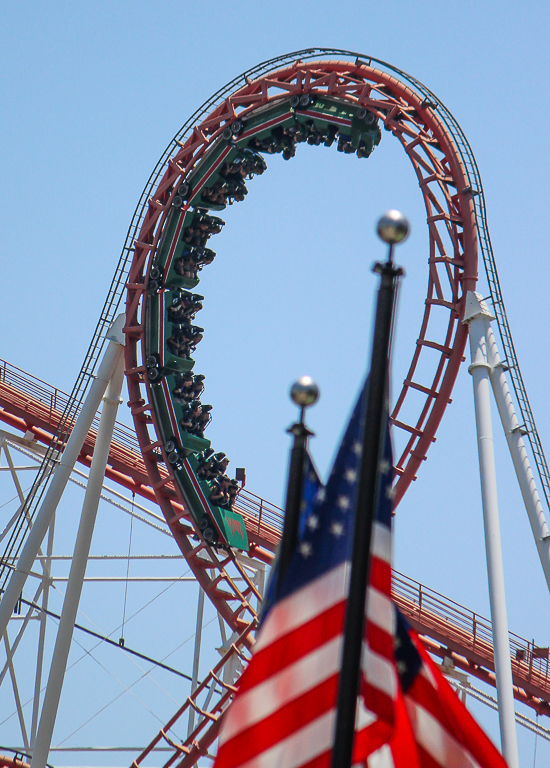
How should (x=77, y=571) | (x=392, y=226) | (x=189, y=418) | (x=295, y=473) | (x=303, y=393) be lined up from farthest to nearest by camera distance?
(x=189, y=418) → (x=77, y=571) → (x=295, y=473) → (x=303, y=393) → (x=392, y=226)

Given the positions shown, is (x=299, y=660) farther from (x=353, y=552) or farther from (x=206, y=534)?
(x=206, y=534)

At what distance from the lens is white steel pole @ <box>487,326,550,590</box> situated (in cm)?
916

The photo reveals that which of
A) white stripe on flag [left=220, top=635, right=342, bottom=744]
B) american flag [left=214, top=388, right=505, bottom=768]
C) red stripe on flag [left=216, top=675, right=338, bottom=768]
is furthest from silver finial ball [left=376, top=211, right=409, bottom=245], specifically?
red stripe on flag [left=216, top=675, right=338, bottom=768]

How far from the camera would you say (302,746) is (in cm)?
363

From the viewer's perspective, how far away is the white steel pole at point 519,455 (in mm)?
9156

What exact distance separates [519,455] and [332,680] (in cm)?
620

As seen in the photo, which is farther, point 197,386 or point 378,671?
point 197,386

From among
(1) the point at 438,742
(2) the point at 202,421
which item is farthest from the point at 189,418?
(1) the point at 438,742

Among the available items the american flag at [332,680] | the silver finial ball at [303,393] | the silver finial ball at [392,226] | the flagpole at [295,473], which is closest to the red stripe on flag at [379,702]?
the american flag at [332,680]

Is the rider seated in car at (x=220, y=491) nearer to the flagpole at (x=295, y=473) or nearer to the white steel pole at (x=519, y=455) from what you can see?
the white steel pole at (x=519, y=455)

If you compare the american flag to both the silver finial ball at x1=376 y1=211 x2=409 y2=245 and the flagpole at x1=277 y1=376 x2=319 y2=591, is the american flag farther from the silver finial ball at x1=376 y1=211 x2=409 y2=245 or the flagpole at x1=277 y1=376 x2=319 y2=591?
the silver finial ball at x1=376 y1=211 x2=409 y2=245

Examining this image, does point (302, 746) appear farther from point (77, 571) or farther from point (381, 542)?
point (77, 571)

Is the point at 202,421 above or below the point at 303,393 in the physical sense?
above

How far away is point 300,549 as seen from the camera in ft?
12.9
